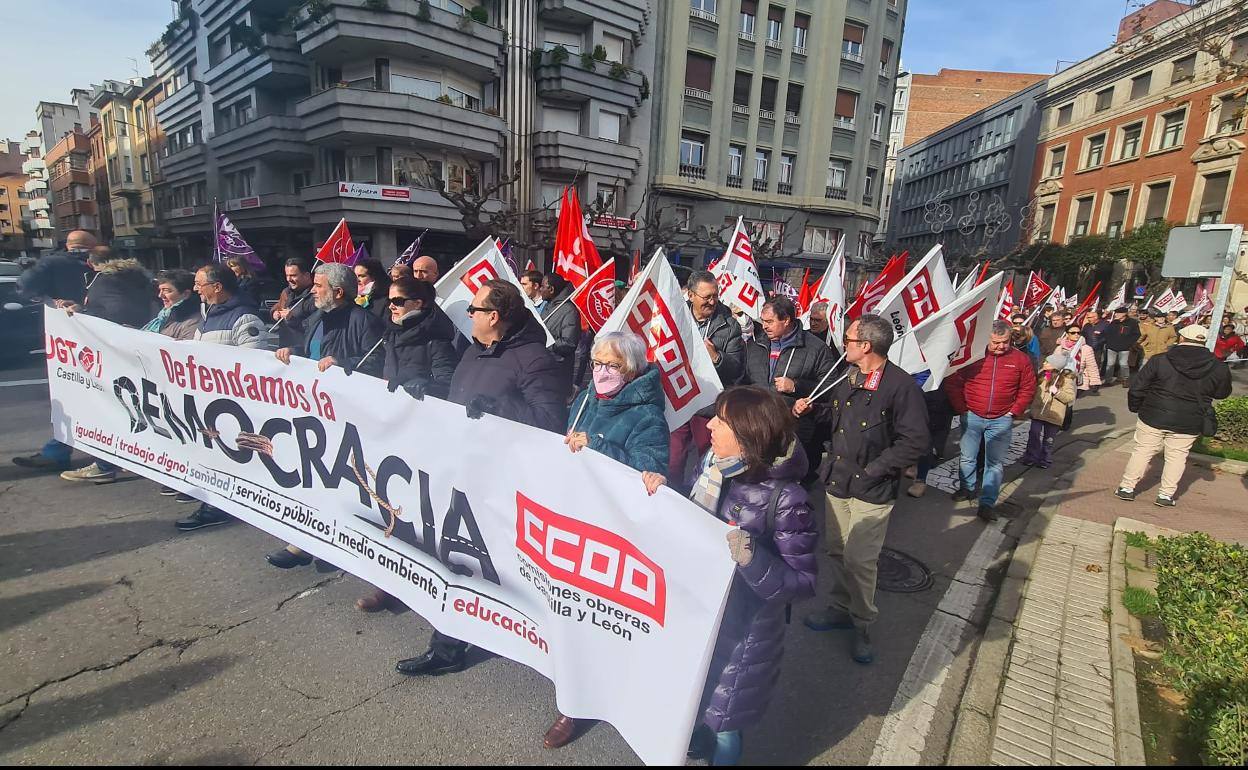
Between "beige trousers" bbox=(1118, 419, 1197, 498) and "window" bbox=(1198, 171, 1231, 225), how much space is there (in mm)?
30508

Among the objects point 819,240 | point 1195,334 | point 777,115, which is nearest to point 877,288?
point 1195,334

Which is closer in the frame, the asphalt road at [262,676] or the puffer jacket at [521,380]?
the asphalt road at [262,676]

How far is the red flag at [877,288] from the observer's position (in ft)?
19.8

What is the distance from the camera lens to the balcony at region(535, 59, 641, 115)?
81.7 ft

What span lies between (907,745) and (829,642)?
2.75ft

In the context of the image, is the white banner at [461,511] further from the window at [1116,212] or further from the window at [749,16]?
the window at [1116,212]

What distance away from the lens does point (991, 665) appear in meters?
3.18

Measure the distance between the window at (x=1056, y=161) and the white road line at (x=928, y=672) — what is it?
43.3 metres

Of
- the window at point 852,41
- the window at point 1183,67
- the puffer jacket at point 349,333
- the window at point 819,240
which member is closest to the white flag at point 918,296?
the puffer jacket at point 349,333

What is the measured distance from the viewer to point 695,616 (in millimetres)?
2072

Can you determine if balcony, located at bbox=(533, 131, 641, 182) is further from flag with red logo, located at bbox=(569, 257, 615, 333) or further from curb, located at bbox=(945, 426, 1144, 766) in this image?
curb, located at bbox=(945, 426, 1144, 766)

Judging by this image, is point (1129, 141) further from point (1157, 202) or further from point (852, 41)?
point (852, 41)

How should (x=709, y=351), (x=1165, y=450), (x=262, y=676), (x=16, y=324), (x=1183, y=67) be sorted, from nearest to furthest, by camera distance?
1. (x=262, y=676)
2. (x=709, y=351)
3. (x=1165, y=450)
4. (x=16, y=324)
5. (x=1183, y=67)

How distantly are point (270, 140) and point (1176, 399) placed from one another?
3154 cm
